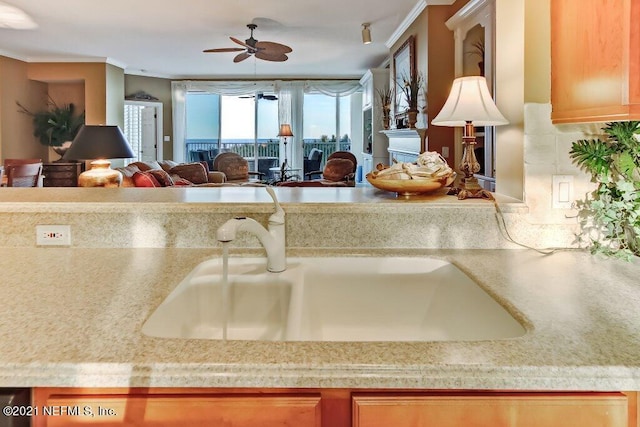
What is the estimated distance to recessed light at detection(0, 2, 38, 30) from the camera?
209 inches

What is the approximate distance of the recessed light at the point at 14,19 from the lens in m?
5.30

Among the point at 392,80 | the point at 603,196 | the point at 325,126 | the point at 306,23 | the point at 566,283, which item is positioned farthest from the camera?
the point at 325,126

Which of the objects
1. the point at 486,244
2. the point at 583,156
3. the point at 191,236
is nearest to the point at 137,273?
the point at 191,236

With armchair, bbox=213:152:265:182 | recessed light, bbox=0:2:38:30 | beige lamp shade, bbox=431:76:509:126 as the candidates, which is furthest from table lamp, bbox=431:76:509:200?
armchair, bbox=213:152:265:182

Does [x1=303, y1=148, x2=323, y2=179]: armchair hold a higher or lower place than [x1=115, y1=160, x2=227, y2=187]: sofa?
higher

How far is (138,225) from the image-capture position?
5.03 feet

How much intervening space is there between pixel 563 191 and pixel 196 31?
586 centimetres

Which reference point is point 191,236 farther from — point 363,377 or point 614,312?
point 614,312

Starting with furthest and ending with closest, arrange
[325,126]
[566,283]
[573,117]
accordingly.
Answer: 1. [325,126]
2. [573,117]
3. [566,283]

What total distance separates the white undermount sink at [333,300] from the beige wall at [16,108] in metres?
8.00

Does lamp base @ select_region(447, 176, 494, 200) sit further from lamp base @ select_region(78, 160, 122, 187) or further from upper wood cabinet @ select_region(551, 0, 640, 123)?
lamp base @ select_region(78, 160, 122, 187)

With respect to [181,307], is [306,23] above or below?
above

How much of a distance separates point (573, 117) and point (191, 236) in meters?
1.15

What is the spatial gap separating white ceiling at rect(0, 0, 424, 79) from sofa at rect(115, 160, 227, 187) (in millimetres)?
1750
